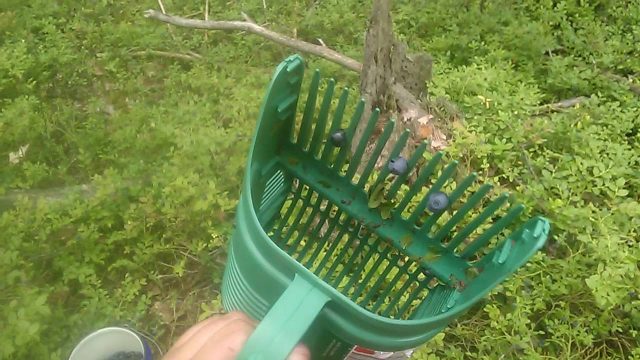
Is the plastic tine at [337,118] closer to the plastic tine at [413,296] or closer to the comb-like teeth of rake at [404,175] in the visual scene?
the comb-like teeth of rake at [404,175]

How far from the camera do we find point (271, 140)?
1.58 m

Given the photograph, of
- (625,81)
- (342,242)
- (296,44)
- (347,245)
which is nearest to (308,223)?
(347,245)

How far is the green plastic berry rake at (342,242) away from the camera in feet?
3.69

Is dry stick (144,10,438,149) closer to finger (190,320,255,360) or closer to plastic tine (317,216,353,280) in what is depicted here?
plastic tine (317,216,353,280)

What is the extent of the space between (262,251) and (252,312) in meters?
0.15

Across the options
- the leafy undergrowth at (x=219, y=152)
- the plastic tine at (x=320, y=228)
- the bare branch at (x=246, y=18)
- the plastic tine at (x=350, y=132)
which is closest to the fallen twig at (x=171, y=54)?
the leafy undergrowth at (x=219, y=152)

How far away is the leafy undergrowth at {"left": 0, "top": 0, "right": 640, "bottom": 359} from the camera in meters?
2.16

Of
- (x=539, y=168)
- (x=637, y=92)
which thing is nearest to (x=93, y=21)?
(x=539, y=168)

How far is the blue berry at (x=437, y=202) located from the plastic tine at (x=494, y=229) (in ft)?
0.43

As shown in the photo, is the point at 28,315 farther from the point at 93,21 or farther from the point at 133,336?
the point at 93,21

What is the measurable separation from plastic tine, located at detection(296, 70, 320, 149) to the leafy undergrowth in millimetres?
741

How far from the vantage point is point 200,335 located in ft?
3.78

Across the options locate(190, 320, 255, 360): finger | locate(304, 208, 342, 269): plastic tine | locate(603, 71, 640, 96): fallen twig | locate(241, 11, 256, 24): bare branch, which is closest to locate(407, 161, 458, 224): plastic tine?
locate(304, 208, 342, 269): plastic tine

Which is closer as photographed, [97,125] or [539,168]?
[539,168]
